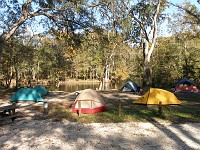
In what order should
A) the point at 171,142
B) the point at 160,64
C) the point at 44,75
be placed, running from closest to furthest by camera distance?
the point at 171,142
the point at 160,64
the point at 44,75

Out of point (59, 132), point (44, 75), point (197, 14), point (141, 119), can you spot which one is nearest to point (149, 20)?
point (197, 14)

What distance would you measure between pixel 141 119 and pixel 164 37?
37.1 metres

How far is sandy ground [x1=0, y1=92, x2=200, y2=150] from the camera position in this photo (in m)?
7.85

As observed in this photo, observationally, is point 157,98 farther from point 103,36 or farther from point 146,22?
point 146,22

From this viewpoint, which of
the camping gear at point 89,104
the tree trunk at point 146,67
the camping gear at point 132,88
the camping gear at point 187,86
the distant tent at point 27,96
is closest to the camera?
the camping gear at point 89,104

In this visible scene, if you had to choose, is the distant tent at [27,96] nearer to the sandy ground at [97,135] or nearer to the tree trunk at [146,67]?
the sandy ground at [97,135]

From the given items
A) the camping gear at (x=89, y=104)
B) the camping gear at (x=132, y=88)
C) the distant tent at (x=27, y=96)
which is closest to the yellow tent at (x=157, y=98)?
the camping gear at (x=89, y=104)

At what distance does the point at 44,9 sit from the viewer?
16.4 metres

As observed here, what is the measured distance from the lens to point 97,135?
9.05m

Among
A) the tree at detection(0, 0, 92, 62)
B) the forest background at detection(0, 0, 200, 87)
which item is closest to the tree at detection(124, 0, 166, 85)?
the forest background at detection(0, 0, 200, 87)

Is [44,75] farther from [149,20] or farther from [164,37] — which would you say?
[149,20]

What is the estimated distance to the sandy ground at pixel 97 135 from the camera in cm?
785

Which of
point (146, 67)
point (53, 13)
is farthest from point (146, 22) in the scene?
point (53, 13)

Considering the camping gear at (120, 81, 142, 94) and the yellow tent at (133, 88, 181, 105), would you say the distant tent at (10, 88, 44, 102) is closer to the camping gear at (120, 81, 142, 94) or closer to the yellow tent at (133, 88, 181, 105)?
the yellow tent at (133, 88, 181, 105)
